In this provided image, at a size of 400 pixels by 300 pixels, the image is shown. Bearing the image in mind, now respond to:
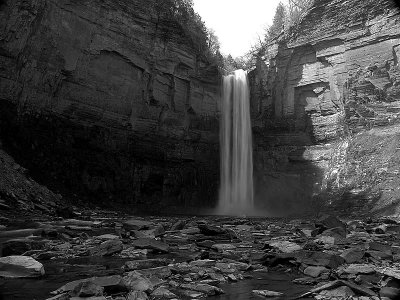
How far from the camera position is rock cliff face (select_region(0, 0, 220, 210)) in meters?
19.0

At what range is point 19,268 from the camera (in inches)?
192

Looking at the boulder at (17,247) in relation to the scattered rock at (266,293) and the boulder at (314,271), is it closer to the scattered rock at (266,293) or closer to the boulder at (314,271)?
the scattered rock at (266,293)

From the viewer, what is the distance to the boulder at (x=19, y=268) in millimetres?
4789

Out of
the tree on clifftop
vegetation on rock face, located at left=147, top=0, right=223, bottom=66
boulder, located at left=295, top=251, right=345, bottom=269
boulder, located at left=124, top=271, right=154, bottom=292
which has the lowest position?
boulder, located at left=124, top=271, right=154, bottom=292

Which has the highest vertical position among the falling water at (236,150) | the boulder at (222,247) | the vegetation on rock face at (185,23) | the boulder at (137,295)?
the vegetation on rock face at (185,23)

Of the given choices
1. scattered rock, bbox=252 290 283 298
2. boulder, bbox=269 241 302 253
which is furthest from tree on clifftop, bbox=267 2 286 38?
scattered rock, bbox=252 290 283 298

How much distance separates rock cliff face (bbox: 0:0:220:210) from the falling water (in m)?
0.93

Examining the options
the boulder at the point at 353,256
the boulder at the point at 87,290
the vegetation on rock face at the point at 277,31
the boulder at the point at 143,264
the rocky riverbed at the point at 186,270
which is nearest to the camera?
the boulder at the point at 87,290

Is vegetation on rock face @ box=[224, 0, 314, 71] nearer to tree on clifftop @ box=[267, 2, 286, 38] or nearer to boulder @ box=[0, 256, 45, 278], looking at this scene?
tree on clifftop @ box=[267, 2, 286, 38]

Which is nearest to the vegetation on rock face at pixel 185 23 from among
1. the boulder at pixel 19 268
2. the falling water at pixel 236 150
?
the falling water at pixel 236 150

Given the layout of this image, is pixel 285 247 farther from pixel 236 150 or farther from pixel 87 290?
pixel 236 150

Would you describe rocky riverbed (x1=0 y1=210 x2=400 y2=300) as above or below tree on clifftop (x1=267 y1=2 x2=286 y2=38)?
below

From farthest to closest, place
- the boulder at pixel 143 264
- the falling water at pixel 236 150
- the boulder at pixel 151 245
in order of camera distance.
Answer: the falling water at pixel 236 150 → the boulder at pixel 151 245 → the boulder at pixel 143 264

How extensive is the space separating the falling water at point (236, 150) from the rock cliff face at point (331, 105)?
3.17ft
